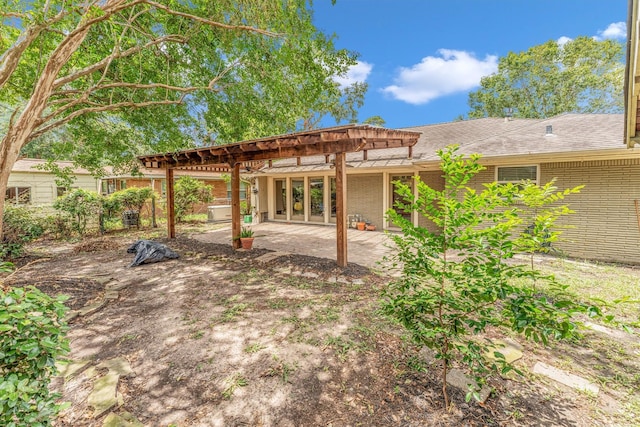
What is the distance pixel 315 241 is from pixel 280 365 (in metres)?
6.69

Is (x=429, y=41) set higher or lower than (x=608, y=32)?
lower

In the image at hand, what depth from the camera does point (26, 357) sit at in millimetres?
1409

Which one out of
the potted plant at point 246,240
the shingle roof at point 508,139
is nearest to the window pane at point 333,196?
the shingle roof at point 508,139

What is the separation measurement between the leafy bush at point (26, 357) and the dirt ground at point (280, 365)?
1086mm

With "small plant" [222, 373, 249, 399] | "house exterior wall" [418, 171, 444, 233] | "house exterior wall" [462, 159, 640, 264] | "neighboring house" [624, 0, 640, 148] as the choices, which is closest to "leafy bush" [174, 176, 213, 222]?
"house exterior wall" [418, 171, 444, 233]

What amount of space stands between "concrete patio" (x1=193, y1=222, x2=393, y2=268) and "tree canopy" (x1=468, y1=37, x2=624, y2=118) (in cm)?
1893

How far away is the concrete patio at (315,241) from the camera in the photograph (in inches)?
296

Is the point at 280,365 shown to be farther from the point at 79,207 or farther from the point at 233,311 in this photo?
the point at 79,207

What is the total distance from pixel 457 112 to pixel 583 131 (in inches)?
804

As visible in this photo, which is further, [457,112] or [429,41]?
[457,112]

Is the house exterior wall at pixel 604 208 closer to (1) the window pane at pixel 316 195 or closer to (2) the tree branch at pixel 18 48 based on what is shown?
(1) the window pane at pixel 316 195

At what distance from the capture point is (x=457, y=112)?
26.0 meters

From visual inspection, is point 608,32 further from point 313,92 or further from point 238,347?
point 238,347

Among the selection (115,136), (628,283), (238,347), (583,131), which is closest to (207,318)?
(238,347)
